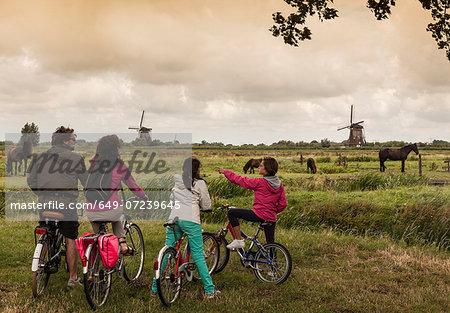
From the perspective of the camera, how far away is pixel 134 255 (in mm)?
7129

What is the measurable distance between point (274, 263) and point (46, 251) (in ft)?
12.3

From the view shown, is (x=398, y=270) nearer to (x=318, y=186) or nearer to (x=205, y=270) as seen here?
(x=205, y=270)

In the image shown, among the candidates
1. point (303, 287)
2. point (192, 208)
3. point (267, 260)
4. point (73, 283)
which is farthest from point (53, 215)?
point (303, 287)

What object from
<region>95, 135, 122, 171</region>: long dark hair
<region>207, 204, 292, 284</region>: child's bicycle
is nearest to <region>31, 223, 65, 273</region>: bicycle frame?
<region>95, 135, 122, 171</region>: long dark hair

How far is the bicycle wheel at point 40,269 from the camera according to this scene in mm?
5703

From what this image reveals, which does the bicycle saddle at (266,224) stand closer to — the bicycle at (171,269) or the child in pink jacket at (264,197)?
the child in pink jacket at (264,197)

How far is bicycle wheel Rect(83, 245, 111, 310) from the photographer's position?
542cm

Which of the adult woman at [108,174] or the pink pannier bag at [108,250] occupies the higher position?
the adult woman at [108,174]

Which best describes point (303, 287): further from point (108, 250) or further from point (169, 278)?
point (108, 250)

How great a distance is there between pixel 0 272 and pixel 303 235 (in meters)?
7.50

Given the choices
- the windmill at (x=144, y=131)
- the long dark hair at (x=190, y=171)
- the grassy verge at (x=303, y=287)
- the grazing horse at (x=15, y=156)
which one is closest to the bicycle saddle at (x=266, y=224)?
the grassy verge at (x=303, y=287)

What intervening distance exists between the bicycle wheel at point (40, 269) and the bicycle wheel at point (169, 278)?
69.9 inches

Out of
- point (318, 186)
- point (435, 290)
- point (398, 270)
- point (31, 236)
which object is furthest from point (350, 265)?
point (318, 186)

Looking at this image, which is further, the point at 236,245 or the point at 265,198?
the point at 265,198
